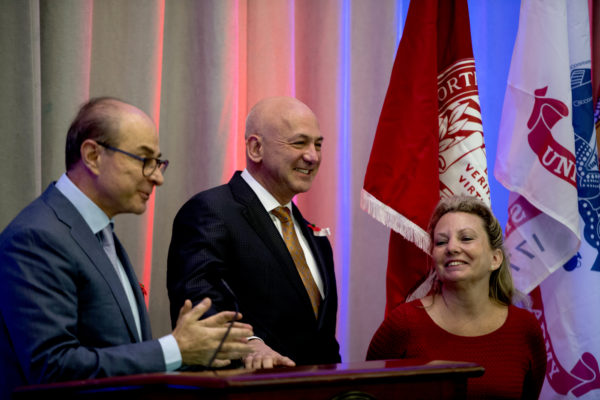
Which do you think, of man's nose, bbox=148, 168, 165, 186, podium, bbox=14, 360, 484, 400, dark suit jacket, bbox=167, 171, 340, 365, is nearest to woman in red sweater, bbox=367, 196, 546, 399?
dark suit jacket, bbox=167, 171, 340, 365

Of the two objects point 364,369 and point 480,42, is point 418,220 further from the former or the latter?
point 364,369

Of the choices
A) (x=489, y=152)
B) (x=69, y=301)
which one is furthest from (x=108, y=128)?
(x=489, y=152)

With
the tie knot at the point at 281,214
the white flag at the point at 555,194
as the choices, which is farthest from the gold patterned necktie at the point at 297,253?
the white flag at the point at 555,194

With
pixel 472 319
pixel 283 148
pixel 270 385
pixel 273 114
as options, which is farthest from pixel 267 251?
pixel 270 385

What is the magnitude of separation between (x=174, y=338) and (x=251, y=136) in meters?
1.16

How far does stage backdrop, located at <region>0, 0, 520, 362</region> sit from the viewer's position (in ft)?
9.05

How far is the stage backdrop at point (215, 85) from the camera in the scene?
2.76 metres

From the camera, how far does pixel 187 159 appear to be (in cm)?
333

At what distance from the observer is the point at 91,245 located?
1.86 metres

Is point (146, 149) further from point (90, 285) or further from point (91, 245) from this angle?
point (90, 285)

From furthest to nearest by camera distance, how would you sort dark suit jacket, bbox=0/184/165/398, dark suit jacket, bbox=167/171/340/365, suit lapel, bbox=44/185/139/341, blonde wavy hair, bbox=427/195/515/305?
blonde wavy hair, bbox=427/195/515/305 → dark suit jacket, bbox=167/171/340/365 → suit lapel, bbox=44/185/139/341 → dark suit jacket, bbox=0/184/165/398

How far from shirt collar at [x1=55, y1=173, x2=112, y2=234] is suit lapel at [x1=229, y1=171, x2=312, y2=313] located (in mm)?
670

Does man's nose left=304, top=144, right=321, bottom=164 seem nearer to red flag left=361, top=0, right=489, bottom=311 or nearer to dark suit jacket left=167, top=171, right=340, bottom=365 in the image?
dark suit jacket left=167, top=171, right=340, bottom=365

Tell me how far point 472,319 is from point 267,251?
891mm
